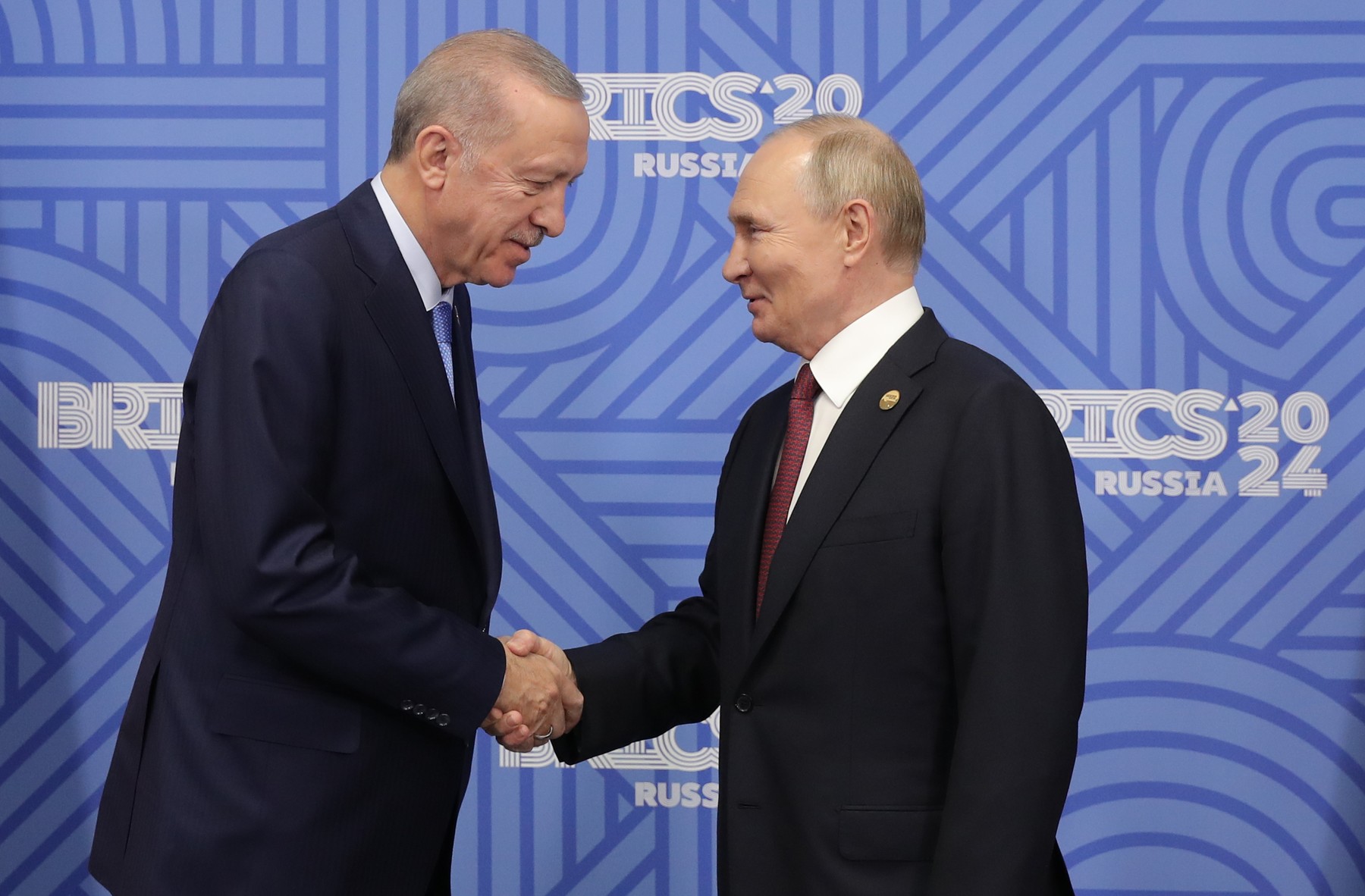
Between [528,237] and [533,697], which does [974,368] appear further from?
[533,697]

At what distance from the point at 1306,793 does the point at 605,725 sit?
1.68 m

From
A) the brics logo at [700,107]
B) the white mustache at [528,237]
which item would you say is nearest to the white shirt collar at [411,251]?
the white mustache at [528,237]

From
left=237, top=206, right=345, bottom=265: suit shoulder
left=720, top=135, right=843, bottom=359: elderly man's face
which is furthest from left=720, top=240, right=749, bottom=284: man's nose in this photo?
left=237, top=206, right=345, bottom=265: suit shoulder

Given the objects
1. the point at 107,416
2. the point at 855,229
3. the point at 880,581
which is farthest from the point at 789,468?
the point at 107,416

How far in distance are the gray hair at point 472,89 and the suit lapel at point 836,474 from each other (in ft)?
2.26

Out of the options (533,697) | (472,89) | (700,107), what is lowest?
(533,697)

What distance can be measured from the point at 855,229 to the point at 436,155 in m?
0.65

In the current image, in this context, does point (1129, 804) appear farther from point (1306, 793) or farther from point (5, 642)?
point (5, 642)

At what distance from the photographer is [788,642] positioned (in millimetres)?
1739

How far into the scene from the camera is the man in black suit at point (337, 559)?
1.66 meters

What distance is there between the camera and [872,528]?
1.69m

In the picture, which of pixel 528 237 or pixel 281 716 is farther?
pixel 528 237

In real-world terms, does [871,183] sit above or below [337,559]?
above

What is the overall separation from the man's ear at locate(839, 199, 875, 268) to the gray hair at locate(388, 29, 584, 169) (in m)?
0.49
